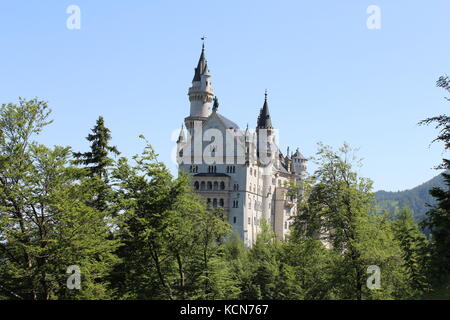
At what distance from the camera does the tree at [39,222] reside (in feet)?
96.9

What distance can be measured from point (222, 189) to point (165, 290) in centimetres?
8437

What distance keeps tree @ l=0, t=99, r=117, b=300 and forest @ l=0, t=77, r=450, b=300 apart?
5 cm

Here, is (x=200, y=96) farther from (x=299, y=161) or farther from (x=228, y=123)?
(x=299, y=161)

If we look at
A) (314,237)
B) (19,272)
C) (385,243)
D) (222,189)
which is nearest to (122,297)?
(19,272)

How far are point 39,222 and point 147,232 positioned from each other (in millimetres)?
5553

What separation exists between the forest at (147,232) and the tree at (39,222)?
0.18 feet

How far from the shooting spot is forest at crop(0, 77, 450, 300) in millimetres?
29953

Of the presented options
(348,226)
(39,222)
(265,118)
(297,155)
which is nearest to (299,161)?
(297,155)

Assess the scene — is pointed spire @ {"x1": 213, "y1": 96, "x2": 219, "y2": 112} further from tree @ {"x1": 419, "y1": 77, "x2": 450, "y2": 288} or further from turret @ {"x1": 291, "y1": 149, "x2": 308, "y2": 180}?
tree @ {"x1": 419, "y1": 77, "x2": 450, "y2": 288}

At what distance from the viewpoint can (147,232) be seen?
3303 cm

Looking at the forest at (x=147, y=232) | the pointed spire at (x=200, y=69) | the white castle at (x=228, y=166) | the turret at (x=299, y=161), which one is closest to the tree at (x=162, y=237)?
the forest at (x=147, y=232)

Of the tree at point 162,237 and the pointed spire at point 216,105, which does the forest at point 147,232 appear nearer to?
the tree at point 162,237
